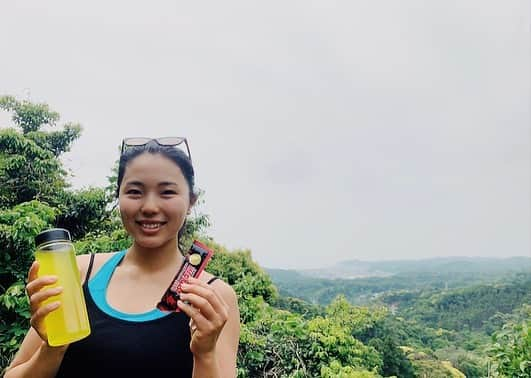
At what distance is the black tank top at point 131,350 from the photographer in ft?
3.14

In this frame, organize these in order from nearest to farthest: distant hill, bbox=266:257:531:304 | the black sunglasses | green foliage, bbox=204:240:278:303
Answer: the black sunglasses, green foliage, bbox=204:240:278:303, distant hill, bbox=266:257:531:304

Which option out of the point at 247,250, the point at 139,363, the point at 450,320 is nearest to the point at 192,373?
the point at 139,363

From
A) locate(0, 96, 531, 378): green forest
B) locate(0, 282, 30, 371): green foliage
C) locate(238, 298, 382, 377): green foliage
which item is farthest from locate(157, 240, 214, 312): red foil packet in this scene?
locate(238, 298, 382, 377): green foliage

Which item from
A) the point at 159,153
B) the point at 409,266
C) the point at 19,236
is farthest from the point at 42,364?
the point at 409,266

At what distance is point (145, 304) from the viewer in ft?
3.39

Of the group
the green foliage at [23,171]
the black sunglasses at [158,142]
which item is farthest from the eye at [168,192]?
the green foliage at [23,171]

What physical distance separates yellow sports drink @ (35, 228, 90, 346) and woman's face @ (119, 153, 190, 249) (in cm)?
15

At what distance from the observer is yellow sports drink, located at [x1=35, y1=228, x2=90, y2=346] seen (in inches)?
35.7

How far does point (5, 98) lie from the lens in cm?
852

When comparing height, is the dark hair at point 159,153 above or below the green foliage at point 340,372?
above

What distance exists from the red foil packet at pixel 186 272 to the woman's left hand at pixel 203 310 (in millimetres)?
55

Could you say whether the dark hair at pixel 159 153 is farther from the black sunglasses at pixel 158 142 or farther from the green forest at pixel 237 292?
the green forest at pixel 237 292

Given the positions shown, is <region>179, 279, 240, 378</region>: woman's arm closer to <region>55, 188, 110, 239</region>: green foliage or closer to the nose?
the nose

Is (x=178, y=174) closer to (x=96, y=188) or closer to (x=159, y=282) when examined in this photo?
(x=159, y=282)
